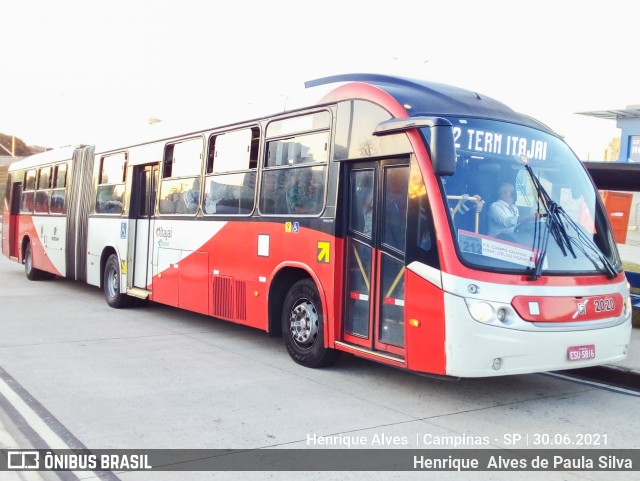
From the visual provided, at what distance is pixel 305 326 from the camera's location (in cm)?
805

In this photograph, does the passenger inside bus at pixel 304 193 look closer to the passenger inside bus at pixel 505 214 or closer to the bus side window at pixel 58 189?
the passenger inside bus at pixel 505 214

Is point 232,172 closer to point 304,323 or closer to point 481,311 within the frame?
point 304,323

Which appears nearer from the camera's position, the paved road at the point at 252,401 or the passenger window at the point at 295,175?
the paved road at the point at 252,401

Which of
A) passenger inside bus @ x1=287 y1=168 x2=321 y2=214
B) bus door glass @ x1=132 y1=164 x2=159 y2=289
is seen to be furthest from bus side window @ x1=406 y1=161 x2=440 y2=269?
bus door glass @ x1=132 y1=164 x2=159 y2=289

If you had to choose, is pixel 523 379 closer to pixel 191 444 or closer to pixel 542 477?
pixel 542 477

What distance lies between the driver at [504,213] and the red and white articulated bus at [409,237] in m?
0.02

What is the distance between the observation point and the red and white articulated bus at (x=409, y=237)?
6.20 meters

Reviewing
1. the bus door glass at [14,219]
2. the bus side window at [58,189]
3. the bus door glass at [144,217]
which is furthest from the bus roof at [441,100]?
the bus door glass at [14,219]

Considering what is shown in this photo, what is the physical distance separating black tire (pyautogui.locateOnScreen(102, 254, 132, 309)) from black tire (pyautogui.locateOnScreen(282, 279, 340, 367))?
5578mm

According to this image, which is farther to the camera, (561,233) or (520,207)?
(561,233)

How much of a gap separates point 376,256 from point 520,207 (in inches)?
58.9

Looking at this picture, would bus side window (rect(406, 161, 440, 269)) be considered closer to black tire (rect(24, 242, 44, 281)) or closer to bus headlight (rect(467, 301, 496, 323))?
bus headlight (rect(467, 301, 496, 323))

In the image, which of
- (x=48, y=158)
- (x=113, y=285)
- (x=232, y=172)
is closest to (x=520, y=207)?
(x=232, y=172)

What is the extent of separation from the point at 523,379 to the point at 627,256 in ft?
28.6
